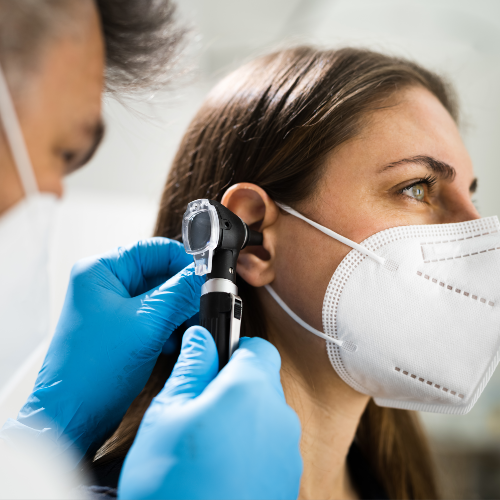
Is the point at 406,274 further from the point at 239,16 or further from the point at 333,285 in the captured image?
the point at 239,16

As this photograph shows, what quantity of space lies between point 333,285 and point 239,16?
4.69 ft

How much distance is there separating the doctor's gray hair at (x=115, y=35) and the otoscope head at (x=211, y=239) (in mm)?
329

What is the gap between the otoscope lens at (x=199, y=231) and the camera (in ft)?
2.57

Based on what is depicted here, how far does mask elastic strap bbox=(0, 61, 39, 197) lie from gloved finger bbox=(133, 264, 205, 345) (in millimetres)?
333

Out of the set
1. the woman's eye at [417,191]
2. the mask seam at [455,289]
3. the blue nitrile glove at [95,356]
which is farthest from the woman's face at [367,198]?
the blue nitrile glove at [95,356]

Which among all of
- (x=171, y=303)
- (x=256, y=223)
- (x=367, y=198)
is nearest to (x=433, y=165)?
(x=367, y=198)

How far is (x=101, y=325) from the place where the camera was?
85 centimetres

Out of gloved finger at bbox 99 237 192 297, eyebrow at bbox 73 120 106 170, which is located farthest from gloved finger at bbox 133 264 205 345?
eyebrow at bbox 73 120 106 170

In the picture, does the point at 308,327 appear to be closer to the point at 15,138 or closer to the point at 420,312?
the point at 420,312

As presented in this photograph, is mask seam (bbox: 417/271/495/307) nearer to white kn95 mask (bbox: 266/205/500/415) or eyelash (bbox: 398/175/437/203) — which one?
white kn95 mask (bbox: 266/205/500/415)

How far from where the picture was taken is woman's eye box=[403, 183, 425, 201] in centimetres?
100

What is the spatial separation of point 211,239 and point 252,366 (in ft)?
0.82

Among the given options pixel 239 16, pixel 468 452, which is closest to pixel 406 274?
pixel 239 16

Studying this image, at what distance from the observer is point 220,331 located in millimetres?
751
